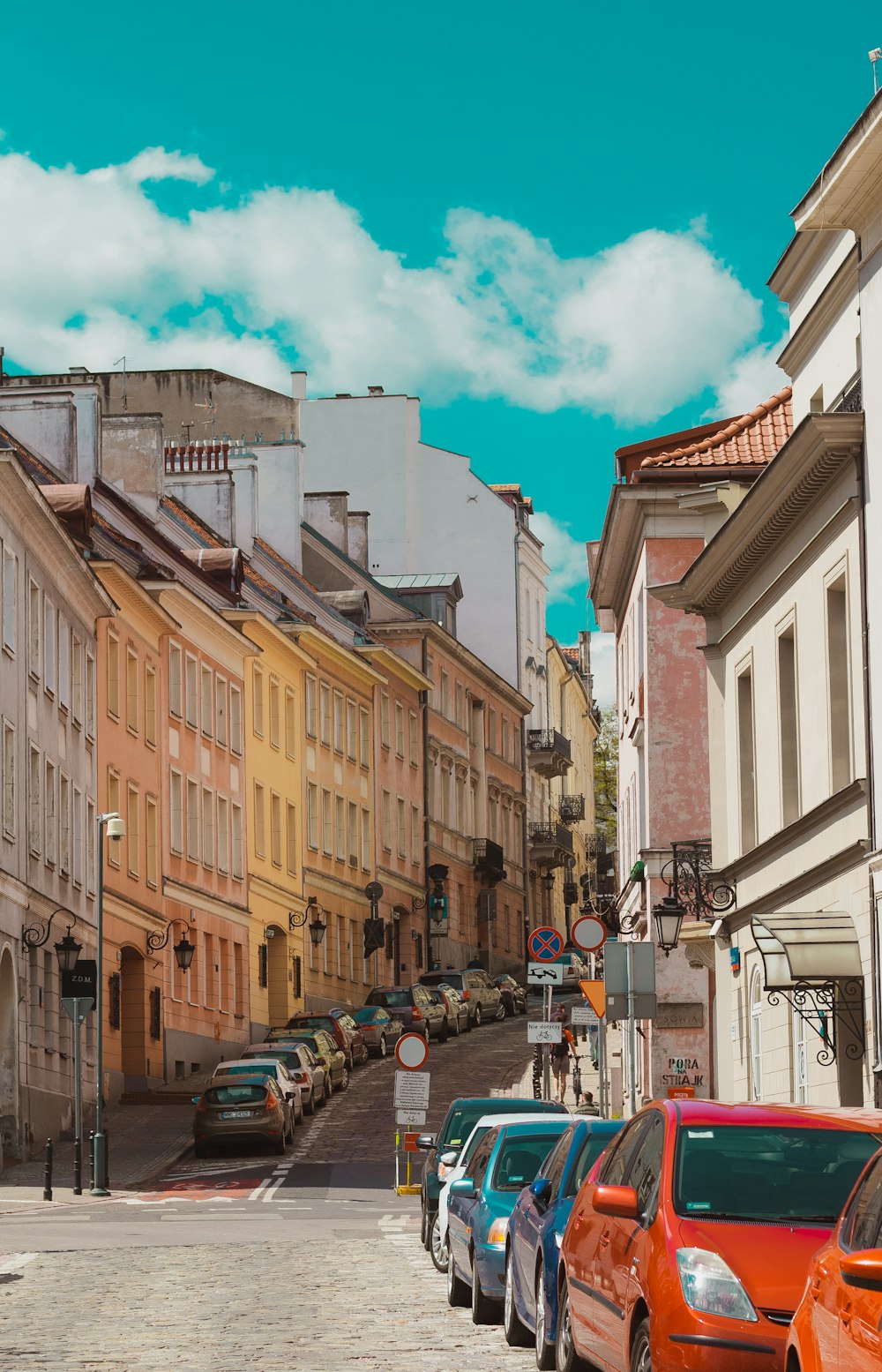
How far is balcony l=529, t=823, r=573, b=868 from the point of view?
101 metres

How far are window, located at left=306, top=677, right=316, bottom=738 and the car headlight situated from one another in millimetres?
A: 60515

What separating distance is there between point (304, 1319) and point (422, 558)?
76.8 metres

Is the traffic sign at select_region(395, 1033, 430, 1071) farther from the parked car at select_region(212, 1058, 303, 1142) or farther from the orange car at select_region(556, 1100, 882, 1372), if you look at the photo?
the orange car at select_region(556, 1100, 882, 1372)

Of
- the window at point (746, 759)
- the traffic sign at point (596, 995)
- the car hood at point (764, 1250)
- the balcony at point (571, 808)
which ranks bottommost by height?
the car hood at point (764, 1250)

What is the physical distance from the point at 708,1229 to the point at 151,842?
150 feet

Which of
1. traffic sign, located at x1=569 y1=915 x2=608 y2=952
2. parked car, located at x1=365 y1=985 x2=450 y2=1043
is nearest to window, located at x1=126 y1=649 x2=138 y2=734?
parked car, located at x1=365 y1=985 x2=450 y2=1043

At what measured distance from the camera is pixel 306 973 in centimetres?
6794

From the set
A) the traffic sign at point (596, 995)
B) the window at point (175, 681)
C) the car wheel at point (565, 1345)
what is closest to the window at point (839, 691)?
the traffic sign at point (596, 995)

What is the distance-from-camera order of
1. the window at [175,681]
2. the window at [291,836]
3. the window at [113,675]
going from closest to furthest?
the window at [113,675], the window at [175,681], the window at [291,836]

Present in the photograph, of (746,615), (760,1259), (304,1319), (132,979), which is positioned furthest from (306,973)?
(760,1259)

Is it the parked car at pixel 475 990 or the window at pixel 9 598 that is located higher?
the window at pixel 9 598

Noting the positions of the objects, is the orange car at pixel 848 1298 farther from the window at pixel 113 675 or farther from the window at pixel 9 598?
the window at pixel 113 675

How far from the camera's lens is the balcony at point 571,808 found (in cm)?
10934

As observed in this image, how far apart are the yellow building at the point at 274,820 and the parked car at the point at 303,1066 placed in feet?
49.0
